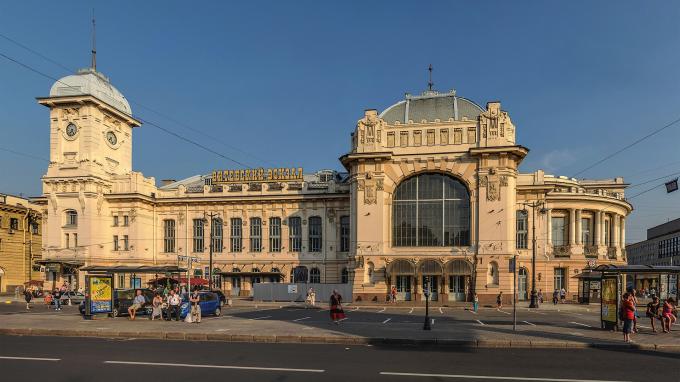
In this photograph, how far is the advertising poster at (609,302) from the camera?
23438 millimetres

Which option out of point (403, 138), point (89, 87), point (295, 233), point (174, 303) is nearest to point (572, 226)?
point (403, 138)

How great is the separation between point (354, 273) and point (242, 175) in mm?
21660

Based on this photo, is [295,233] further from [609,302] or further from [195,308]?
[609,302]

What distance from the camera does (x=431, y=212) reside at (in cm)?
5075

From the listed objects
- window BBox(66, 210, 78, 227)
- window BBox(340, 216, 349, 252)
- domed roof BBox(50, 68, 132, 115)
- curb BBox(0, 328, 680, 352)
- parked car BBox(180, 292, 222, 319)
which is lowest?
parked car BBox(180, 292, 222, 319)

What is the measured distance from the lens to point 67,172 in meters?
60.7

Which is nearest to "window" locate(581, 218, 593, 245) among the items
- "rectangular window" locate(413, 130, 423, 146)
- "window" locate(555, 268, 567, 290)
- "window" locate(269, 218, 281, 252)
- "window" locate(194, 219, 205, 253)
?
"window" locate(555, 268, 567, 290)

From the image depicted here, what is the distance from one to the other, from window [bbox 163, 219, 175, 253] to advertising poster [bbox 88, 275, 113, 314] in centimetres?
3453

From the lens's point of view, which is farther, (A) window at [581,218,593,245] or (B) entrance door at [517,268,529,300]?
(A) window at [581,218,593,245]

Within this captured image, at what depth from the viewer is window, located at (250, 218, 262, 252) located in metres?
61.2

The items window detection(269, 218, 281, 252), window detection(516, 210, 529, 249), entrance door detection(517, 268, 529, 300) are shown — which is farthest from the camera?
window detection(269, 218, 281, 252)

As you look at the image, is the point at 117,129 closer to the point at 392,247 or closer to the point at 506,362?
the point at 392,247

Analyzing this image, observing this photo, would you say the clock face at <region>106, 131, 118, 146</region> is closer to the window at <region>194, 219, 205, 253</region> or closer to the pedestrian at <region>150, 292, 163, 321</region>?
the window at <region>194, 219, 205, 253</region>

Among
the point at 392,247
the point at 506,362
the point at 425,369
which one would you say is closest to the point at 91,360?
the point at 425,369
